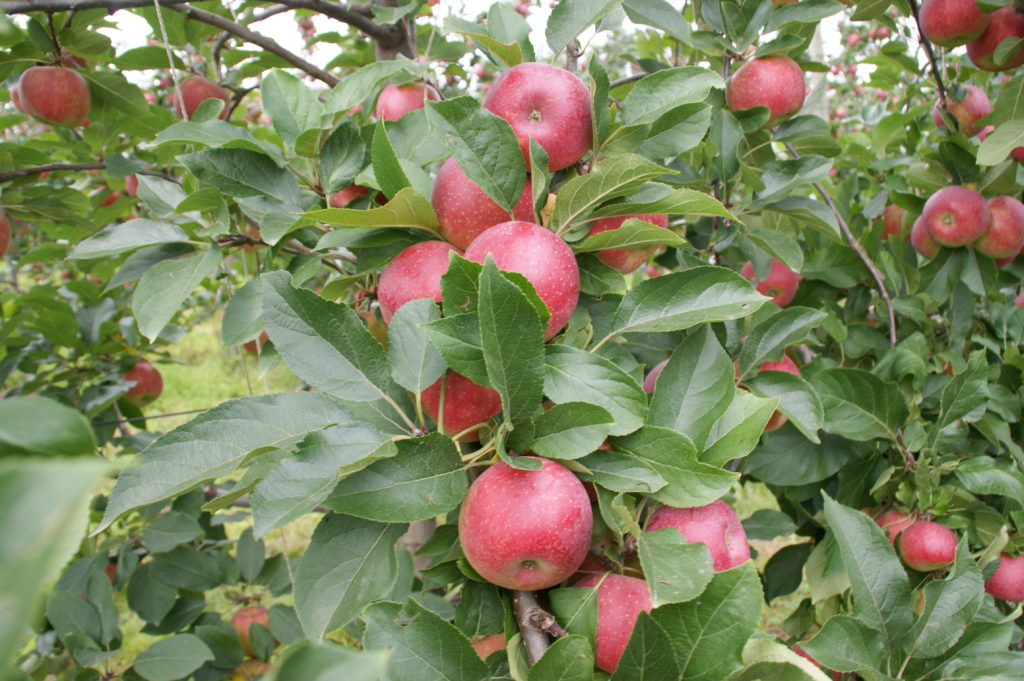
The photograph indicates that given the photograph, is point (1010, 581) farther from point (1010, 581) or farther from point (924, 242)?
point (924, 242)

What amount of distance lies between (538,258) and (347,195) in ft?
1.37

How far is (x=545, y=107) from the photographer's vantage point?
81 centimetres

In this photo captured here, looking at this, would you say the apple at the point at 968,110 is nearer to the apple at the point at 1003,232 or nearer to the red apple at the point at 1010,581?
the apple at the point at 1003,232

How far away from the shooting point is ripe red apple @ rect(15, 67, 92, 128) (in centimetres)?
164

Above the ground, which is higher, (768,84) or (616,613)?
(768,84)

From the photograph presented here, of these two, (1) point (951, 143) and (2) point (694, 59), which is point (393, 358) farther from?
(1) point (951, 143)

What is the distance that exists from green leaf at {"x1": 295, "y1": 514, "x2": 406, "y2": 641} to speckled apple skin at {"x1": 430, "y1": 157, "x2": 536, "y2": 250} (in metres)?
0.34

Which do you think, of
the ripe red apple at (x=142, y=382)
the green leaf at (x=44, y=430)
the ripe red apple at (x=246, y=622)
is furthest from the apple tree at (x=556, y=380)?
the ripe red apple at (x=142, y=382)

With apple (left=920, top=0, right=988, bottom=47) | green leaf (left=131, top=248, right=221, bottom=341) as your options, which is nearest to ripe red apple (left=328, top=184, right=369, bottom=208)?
green leaf (left=131, top=248, right=221, bottom=341)

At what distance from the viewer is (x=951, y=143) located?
1.56m

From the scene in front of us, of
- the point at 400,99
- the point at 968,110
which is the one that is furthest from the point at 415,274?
the point at 968,110

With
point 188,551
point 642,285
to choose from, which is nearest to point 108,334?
point 188,551

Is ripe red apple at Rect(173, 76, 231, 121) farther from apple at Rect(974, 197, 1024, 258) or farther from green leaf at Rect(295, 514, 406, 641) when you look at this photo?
apple at Rect(974, 197, 1024, 258)

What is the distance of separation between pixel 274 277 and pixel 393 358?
0.14 m
